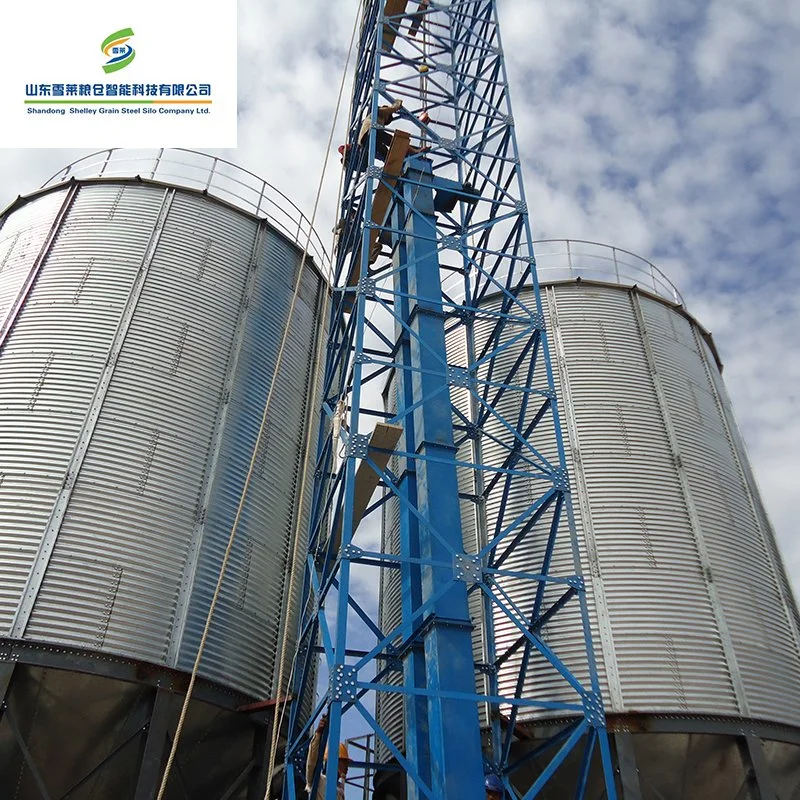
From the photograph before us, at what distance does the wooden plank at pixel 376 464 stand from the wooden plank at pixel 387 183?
15.7 ft

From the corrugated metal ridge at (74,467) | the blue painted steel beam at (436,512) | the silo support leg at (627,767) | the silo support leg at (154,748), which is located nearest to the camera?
the blue painted steel beam at (436,512)

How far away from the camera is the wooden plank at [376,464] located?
11164 millimetres

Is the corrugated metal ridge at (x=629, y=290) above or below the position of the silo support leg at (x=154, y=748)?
above

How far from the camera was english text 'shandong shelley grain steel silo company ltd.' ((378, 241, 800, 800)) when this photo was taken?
1277 cm

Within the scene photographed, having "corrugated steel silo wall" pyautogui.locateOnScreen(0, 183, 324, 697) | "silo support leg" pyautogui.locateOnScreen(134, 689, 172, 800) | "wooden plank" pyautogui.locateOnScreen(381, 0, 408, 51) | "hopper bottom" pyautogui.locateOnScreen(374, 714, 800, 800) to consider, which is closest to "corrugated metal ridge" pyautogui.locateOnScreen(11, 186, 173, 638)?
"corrugated steel silo wall" pyautogui.locateOnScreen(0, 183, 324, 697)

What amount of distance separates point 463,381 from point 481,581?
348cm

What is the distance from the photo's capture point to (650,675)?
1315cm

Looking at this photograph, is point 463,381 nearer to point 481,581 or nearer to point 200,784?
point 481,581

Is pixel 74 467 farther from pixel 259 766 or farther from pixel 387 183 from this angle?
pixel 387 183

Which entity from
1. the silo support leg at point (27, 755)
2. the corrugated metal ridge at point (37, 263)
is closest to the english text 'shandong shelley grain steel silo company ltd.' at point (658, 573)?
the silo support leg at point (27, 755)

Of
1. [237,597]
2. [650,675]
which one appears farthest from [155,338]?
[650,675]

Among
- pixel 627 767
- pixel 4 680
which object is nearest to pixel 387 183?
pixel 4 680

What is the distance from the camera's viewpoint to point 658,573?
14.4m

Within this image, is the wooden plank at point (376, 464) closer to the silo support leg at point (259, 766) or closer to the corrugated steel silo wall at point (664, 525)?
the silo support leg at point (259, 766)
